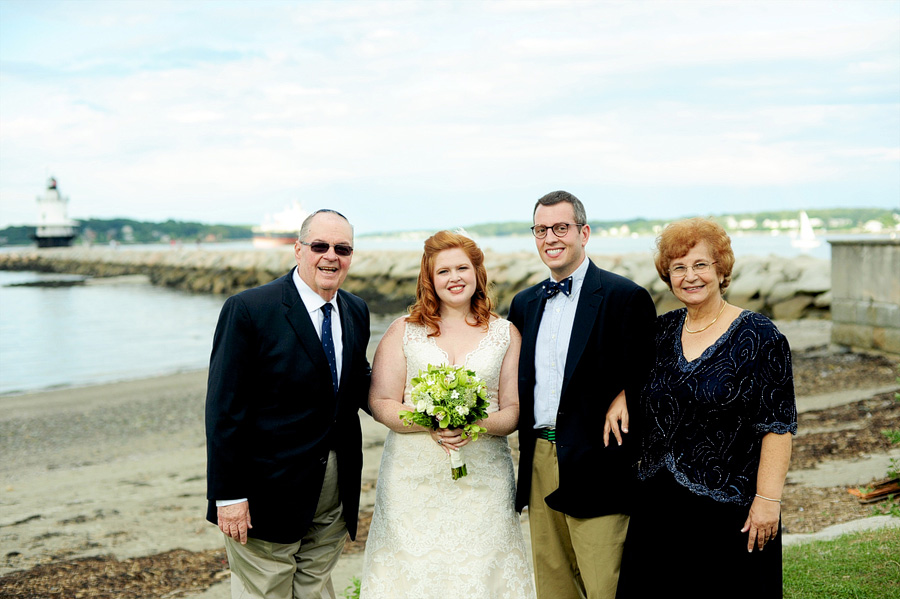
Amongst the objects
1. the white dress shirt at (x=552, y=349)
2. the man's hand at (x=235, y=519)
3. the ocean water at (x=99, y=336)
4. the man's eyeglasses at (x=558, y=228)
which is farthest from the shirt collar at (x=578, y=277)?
the ocean water at (x=99, y=336)

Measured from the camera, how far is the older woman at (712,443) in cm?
330

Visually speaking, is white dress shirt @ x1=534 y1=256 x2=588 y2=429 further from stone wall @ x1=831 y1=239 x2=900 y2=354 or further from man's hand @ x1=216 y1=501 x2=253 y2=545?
stone wall @ x1=831 y1=239 x2=900 y2=354

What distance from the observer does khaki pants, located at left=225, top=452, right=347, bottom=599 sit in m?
4.07

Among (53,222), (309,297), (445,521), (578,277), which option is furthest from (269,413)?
(53,222)

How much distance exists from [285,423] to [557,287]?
1776 mm

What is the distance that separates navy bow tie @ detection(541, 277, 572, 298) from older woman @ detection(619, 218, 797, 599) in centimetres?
69

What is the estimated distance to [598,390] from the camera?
396cm

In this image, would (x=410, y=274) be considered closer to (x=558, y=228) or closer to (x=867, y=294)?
(x=867, y=294)

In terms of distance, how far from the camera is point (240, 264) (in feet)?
163

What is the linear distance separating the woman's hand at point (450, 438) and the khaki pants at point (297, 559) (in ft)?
2.28

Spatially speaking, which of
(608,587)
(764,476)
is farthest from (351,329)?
(764,476)

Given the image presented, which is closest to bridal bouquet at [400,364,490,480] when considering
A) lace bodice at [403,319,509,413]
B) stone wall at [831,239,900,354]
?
lace bodice at [403,319,509,413]

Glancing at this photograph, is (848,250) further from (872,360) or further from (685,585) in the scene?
(685,585)

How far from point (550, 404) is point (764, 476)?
1.19 meters
